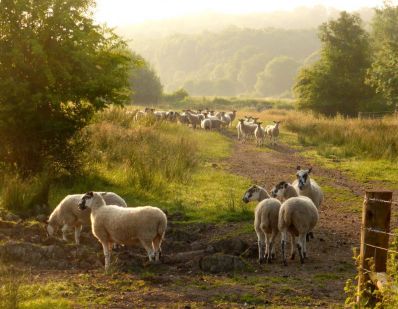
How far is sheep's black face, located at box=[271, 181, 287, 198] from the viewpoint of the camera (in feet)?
40.5

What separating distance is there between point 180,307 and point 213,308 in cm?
44

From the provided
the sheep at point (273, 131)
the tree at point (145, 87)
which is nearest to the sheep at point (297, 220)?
the sheep at point (273, 131)

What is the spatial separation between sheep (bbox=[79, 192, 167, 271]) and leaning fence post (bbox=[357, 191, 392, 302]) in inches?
157

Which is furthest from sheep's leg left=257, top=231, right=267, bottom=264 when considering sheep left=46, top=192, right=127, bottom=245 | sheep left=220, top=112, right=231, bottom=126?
sheep left=220, top=112, right=231, bottom=126

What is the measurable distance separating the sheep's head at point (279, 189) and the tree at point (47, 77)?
18.6 ft

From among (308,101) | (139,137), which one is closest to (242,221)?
(139,137)

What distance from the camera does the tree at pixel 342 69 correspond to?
43094 mm

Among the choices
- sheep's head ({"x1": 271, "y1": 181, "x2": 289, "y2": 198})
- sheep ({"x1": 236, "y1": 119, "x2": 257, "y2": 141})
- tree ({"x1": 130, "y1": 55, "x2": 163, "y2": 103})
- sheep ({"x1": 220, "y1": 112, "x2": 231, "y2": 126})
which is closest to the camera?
sheep's head ({"x1": 271, "y1": 181, "x2": 289, "y2": 198})

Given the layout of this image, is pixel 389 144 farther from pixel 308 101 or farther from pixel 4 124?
pixel 308 101

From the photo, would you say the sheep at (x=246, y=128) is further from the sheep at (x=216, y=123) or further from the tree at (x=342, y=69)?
the tree at (x=342, y=69)

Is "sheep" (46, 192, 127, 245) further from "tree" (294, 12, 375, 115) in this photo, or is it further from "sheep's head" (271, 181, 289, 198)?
"tree" (294, 12, 375, 115)

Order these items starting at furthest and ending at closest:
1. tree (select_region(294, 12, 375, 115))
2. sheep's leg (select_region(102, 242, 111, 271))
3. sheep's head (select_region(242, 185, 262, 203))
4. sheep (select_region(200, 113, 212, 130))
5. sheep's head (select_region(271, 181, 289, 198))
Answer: tree (select_region(294, 12, 375, 115))
sheep (select_region(200, 113, 212, 130))
sheep's head (select_region(271, 181, 289, 198))
sheep's head (select_region(242, 185, 262, 203))
sheep's leg (select_region(102, 242, 111, 271))

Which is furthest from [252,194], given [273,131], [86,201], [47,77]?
[273,131]

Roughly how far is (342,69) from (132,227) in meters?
36.9
